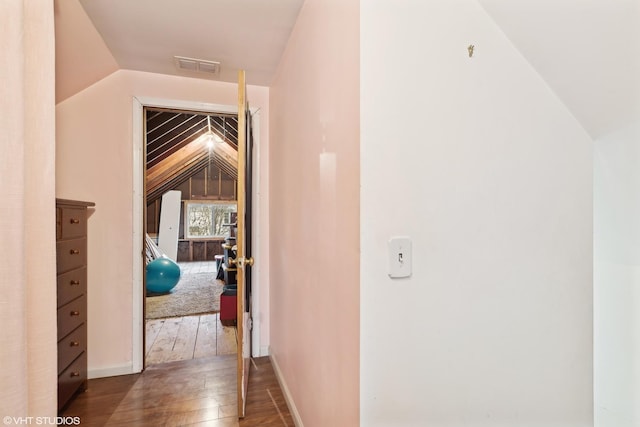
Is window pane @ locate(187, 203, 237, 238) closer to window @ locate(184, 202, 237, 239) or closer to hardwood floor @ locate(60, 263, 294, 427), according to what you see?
window @ locate(184, 202, 237, 239)

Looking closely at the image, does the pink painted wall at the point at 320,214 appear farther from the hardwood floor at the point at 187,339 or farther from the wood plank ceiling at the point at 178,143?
the wood plank ceiling at the point at 178,143

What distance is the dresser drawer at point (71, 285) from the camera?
67.9 inches

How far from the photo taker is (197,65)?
222 centimetres

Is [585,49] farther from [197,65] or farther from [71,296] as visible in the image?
[71,296]

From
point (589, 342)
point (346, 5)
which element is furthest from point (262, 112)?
point (589, 342)

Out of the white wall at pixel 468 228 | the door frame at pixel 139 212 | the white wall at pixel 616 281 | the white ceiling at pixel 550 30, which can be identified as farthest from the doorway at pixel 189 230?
the white wall at pixel 616 281

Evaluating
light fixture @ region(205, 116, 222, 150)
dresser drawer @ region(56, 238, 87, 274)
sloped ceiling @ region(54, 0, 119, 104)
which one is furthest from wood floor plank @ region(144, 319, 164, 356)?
light fixture @ region(205, 116, 222, 150)

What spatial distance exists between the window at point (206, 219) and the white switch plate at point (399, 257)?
9.07 m

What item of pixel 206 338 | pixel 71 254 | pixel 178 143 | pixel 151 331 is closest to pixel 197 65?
pixel 71 254

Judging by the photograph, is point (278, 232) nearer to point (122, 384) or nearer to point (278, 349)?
point (278, 349)

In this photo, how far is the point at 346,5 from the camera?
40.4 inches

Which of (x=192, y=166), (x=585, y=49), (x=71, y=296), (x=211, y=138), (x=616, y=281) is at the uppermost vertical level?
(x=211, y=138)

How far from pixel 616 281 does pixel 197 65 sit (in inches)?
109

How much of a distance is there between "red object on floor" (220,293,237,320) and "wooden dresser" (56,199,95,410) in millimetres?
1458
